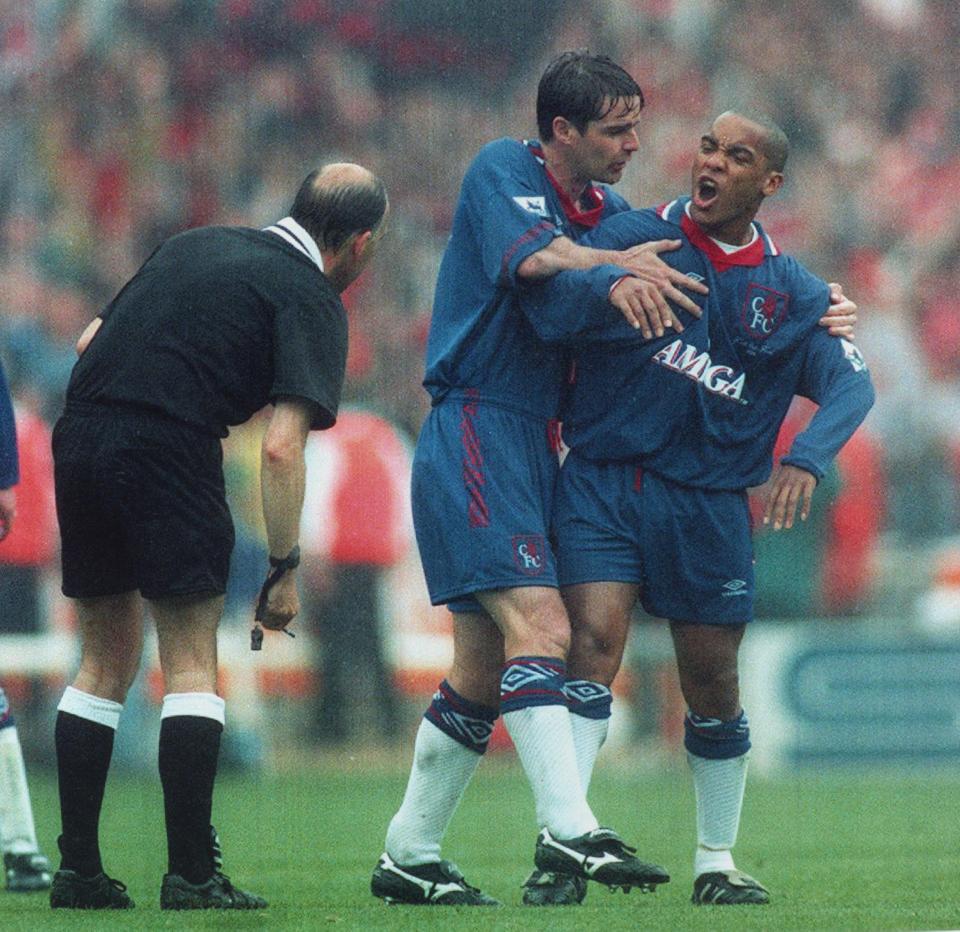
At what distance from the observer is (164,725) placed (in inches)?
202

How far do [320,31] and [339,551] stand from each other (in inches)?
158

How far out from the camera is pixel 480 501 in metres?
5.26

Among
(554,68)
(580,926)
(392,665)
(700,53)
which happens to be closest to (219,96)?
(700,53)

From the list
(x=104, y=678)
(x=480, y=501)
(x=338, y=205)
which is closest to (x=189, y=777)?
(x=104, y=678)

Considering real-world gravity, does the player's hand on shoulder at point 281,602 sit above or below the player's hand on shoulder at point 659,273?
below

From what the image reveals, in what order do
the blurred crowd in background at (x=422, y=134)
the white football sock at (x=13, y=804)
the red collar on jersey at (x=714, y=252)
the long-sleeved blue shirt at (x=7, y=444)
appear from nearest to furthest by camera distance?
the red collar on jersey at (x=714, y=252) → the white football sock at (x=13, y=804) → the long-sleeved blue shirt at (x=7, y=444) → the blurred crowd in background at (x=422, y=134)

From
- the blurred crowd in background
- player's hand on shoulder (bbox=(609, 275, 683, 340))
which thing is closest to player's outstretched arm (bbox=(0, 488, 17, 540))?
player's hand on shoulder (bbox=(609, 275, 683, 340))

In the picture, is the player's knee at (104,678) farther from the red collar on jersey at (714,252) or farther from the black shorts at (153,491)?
the red collar on jersey at (714,252)

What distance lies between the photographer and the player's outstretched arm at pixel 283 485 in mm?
4965

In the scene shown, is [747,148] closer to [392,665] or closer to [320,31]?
[392,665]

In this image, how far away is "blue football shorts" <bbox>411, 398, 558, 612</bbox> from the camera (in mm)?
5215

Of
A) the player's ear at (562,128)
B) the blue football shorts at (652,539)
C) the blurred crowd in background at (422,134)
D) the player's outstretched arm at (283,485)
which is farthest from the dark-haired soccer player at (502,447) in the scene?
the blurred crowd in background at (422,134)

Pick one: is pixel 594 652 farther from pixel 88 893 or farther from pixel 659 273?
pixel 88 893

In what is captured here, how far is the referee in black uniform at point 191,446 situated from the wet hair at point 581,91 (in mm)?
480
